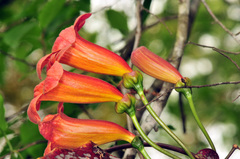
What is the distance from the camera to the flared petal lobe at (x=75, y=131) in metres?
0.94

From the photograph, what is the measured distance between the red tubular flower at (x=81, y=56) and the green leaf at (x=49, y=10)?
841mm

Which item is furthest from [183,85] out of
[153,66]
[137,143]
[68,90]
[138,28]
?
[138,28]

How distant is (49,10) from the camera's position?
1858 mm

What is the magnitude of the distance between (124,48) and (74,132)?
124 centimetres

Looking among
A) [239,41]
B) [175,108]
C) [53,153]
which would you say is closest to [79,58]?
[53,153]

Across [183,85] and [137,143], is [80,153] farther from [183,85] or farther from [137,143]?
[183,85]

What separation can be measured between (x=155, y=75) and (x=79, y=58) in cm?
27

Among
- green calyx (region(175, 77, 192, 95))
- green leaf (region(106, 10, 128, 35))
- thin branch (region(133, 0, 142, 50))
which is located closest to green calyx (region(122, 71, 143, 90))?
green calyx (region(175, 77, 192, 95))

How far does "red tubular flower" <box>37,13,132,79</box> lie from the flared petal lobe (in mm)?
177

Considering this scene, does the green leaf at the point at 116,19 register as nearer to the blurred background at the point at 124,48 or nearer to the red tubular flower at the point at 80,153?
the blurred background at the point at 124,48

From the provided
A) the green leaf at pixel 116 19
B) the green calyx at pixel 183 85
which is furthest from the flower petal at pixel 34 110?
the green leaf at pixel 116 19

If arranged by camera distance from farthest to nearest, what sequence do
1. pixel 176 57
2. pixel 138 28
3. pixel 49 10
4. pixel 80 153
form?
pixel 49 10, pixel 138 28, pixel 176 57, pixel 80 153

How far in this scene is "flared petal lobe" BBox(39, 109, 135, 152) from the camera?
94 centimetres

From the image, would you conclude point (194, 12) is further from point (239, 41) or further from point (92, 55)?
point (92, 55)
